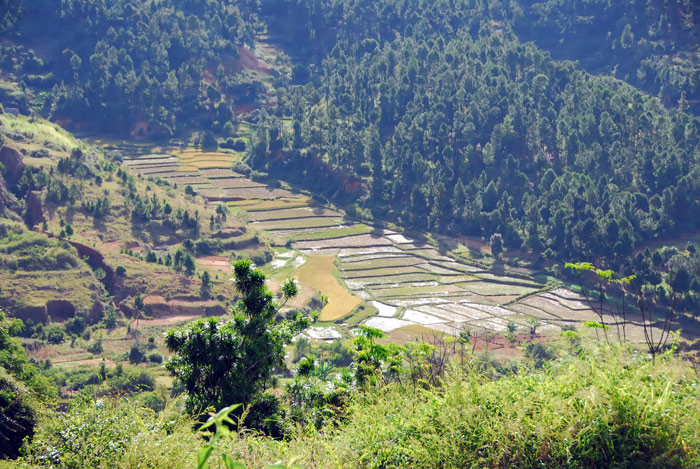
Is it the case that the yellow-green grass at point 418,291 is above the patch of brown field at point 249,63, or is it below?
below

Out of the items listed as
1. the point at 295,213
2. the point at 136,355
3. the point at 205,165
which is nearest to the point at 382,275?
the point at 295,213

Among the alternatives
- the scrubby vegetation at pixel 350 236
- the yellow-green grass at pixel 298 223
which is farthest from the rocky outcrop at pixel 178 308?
the yellow-green grass at pixel 298 223

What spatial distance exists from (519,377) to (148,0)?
289 ft

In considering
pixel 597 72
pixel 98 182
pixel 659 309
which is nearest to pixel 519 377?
pixel 659 309

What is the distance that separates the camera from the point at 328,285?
1620 inches

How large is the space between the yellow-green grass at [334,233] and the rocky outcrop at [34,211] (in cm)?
1610

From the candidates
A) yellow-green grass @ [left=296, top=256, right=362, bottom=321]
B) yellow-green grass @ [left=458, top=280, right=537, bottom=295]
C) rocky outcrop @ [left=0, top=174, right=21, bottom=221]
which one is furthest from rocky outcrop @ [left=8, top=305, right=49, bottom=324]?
yellow-green grass @ [left=458, top=280, right=537, bottom=295]

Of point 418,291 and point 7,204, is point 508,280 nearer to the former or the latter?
point 418,291

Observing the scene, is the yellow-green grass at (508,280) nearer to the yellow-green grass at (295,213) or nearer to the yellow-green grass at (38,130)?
the yellow-green grass at (295,213)

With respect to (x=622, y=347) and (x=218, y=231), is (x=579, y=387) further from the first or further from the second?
(x=218, y=231)

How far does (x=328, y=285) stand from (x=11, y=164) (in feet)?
72.7

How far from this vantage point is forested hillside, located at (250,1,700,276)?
4525cm

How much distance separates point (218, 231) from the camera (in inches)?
1822

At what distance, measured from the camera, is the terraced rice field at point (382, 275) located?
37625mm
